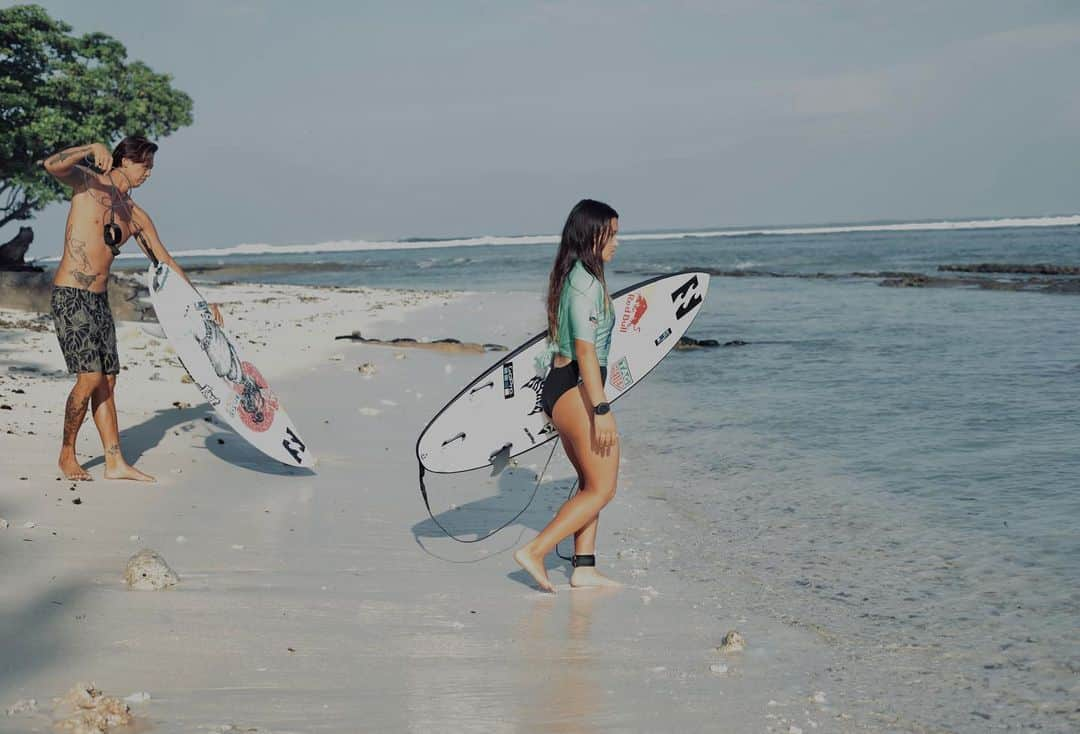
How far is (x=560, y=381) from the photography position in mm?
4402

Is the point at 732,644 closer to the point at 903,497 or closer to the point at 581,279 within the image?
the point at 581,279

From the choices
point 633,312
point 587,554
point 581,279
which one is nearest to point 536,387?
point 633,312

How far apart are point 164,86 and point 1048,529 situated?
927 inches

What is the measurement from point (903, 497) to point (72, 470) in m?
5.04

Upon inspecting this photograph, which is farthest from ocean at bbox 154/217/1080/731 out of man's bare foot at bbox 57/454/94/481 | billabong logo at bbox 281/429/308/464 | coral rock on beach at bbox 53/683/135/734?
man's bare foot at bbox 57/454/94/481

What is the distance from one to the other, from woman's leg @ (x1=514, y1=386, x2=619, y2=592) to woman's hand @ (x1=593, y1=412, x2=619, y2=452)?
0.07m

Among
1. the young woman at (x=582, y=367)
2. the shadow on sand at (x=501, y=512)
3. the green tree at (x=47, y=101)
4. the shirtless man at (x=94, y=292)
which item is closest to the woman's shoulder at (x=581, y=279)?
the young woman at (x=582, y=367)

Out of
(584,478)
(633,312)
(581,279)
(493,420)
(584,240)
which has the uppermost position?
(584,240)

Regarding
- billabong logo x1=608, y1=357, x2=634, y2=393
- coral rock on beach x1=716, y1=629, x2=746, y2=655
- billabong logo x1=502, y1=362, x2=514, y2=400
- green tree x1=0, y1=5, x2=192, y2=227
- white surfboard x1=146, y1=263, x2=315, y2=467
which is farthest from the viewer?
green tree x1=0, y1=5, x2=192, y2=227

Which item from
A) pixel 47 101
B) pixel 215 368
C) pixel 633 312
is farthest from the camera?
pixel 47 101

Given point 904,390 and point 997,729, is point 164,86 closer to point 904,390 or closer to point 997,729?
point 904,390

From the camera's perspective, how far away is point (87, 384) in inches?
231

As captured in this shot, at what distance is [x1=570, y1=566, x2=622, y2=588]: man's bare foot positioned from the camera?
4551mm

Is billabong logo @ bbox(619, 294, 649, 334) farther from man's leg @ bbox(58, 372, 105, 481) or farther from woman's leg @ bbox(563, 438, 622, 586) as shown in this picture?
man's leg @ bbox(58, 372, 105, 481)
